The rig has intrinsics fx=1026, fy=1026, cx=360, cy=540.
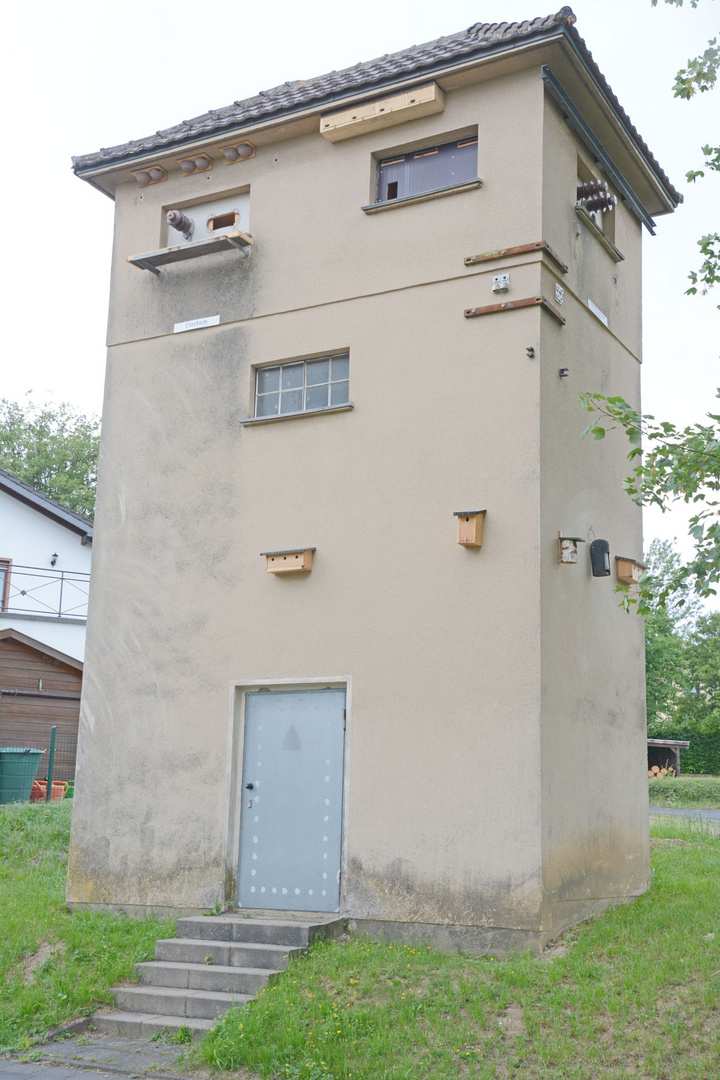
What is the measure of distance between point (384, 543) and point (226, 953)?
3.98 m

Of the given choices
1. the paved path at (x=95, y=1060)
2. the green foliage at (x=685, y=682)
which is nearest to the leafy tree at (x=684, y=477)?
the paved path at (x=95, y=1060)

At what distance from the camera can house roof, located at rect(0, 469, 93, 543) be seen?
28.1 m

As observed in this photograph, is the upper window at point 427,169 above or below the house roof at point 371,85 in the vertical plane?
below

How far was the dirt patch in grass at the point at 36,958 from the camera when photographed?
9.00 meters

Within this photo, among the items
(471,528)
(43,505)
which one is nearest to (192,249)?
(471,528)

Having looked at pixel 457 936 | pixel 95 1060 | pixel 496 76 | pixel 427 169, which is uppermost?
pixel 496 76

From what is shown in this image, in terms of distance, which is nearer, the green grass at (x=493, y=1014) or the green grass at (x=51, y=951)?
the green grass at (x=493, y=1014)

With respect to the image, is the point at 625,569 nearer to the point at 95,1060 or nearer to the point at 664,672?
the point at 95,1060

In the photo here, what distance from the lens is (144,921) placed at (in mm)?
10281

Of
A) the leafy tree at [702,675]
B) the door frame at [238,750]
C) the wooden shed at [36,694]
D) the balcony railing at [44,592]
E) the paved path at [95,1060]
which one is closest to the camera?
the paved path at [95,1060]

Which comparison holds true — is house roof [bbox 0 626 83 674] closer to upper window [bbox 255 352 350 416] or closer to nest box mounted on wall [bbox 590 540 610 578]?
upper window [bbox 255 352 350 416]

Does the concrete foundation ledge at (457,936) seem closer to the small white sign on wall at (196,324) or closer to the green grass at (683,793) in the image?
the small white sign on wall at (196,324)

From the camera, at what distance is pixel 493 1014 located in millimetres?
7371

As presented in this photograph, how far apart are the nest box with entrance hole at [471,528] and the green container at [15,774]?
35.7ft
